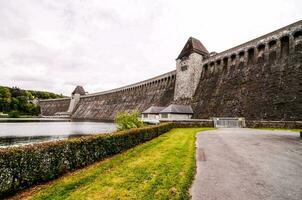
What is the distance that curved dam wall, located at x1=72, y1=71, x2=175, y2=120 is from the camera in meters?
56.3

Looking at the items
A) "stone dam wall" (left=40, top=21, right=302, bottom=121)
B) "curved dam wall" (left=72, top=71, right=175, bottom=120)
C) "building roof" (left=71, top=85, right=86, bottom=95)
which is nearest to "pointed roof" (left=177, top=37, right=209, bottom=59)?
"stone dam wall" (left=40, top=21, right=302, bottom=121)

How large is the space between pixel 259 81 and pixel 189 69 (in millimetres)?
17024

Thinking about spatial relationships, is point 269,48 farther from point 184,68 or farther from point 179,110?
point 184,68

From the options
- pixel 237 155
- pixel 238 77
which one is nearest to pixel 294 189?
pixel 237 155

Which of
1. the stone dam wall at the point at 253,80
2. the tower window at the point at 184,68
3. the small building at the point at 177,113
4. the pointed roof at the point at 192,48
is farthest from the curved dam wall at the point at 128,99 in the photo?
the small building at the point at 177,113

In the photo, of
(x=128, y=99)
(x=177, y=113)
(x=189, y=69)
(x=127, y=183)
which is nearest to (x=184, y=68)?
(x=189, y=69)

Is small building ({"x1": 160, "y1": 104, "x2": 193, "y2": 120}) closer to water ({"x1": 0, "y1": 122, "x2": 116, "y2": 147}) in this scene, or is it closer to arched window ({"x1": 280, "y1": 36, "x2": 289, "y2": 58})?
water ({"x1": 0, "y1": 122, "x2": 116, "y2": 147})

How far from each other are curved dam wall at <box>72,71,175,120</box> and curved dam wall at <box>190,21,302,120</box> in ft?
53.1

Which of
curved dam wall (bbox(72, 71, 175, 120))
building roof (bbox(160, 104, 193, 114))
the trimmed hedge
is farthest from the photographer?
curved dam wall (bbox(72, 71, 175, 120))

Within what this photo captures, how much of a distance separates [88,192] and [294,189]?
547cm

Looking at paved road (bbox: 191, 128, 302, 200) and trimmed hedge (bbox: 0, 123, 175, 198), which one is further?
trimmed hedge (bbox: 0, 123, 175, 198)

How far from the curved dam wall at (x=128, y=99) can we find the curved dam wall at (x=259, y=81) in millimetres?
16170

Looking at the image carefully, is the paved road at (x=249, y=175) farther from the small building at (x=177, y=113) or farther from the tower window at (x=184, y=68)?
the tower window at (x=184, y=68)

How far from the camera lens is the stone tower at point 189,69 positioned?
43.4m
